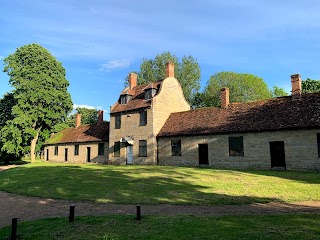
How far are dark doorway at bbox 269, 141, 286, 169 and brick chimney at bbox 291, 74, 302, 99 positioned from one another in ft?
16.4

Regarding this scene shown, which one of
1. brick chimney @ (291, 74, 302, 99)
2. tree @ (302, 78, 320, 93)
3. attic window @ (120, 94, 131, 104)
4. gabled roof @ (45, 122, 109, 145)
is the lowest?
gabled roof @ (45, 122, 109, 145)

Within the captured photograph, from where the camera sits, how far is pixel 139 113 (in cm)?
3150

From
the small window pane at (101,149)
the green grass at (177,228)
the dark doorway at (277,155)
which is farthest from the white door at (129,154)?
the green grass at (177,228)

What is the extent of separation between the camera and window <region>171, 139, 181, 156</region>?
28.1 meters

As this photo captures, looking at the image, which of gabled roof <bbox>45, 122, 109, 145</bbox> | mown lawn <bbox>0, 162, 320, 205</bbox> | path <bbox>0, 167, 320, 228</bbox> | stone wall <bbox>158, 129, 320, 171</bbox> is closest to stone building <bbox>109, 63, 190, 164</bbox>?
stone wall <bbox>158, 129, 320, 171</bbox>

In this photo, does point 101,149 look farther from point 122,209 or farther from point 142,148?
point 122,209

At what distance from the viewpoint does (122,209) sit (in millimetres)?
10742

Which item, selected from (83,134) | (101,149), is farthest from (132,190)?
(83,134)

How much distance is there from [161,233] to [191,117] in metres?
22.9

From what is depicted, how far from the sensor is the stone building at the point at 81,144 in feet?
118

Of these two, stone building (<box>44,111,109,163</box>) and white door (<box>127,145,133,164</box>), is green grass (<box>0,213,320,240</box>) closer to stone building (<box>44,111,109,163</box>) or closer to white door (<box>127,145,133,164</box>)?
white door (<box>127,145,133,164</box>)

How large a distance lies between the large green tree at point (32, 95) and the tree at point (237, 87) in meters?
25.4

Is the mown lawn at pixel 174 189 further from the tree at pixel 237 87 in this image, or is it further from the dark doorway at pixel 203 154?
the tree at pixel 237 87

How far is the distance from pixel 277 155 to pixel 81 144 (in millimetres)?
26282
